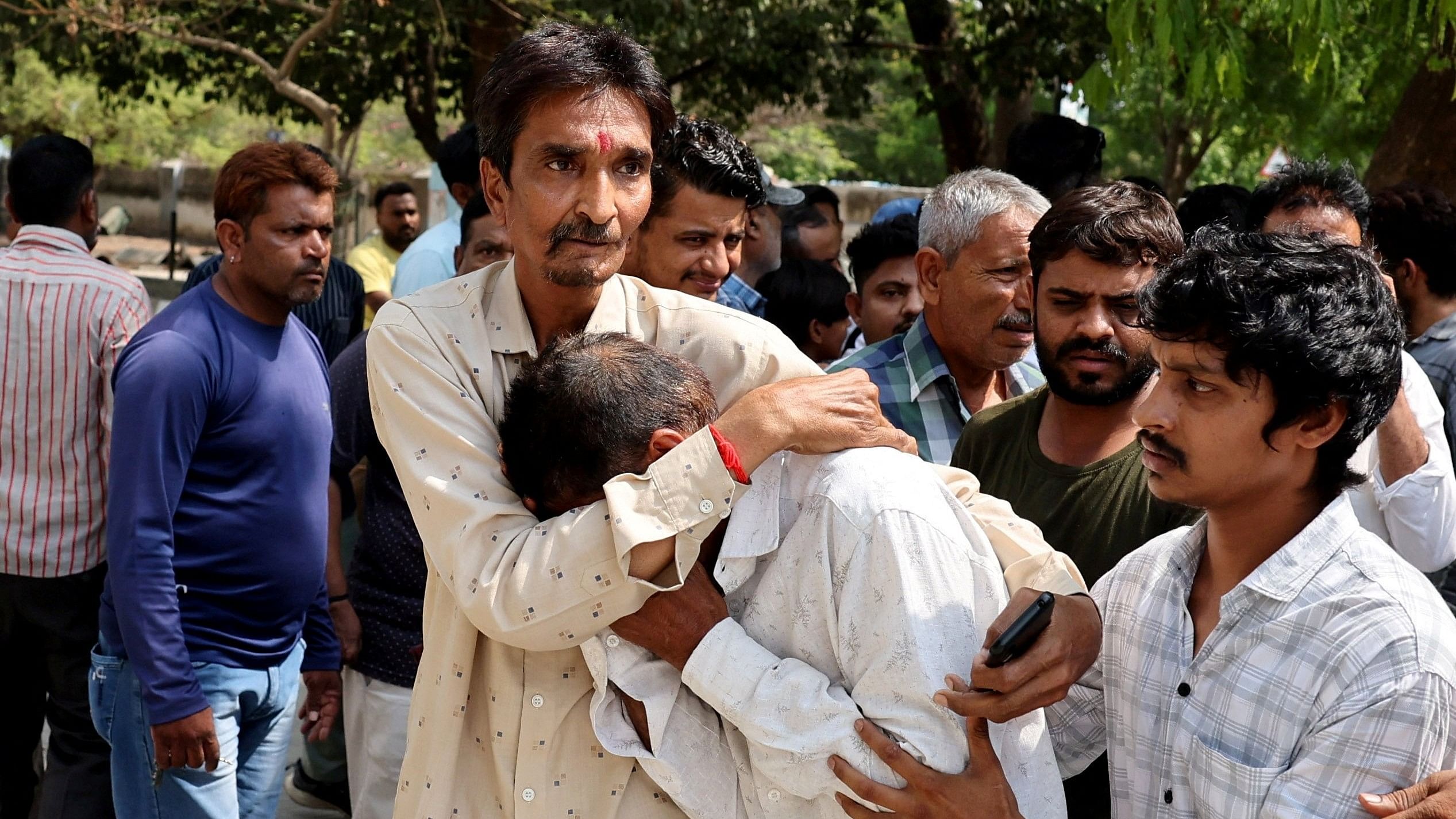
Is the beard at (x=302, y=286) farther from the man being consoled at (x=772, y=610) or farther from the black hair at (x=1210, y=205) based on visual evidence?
the black hair at (x=1210, y=205)

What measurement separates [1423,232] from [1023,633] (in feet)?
11.5

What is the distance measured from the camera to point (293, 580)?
12.3 ft

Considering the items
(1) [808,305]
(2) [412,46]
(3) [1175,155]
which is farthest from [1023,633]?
(3) [1175,155]

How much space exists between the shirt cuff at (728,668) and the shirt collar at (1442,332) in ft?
11.3

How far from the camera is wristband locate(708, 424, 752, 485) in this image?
6.61 feet

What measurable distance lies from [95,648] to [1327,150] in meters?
12.5

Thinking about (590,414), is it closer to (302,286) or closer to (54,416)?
(302,286)

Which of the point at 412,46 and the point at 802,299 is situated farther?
the point at 412,46

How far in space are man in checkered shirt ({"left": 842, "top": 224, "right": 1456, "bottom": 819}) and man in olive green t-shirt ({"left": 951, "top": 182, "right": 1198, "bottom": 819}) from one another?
0.70 meters

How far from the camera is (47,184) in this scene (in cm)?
461

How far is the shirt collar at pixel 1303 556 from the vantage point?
1.99 m

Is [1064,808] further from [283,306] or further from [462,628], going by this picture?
[283,306]

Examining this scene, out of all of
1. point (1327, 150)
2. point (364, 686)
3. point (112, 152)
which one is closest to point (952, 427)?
point (364, 686)

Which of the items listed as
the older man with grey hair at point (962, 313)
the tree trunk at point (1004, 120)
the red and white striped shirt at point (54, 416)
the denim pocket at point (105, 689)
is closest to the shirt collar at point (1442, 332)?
the older man with grey hair at point (962, 313)
